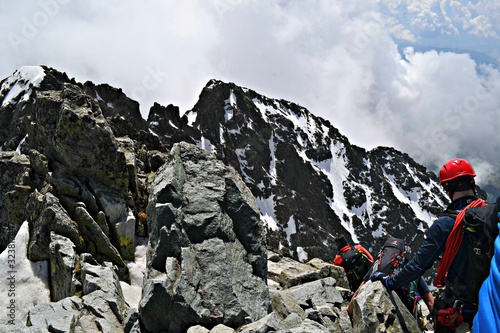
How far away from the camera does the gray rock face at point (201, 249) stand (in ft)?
44.4

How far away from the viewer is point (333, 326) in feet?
44.7

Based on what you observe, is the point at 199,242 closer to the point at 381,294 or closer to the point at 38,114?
the point at 381,294

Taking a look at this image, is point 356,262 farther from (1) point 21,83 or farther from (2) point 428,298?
(1) point 21,83

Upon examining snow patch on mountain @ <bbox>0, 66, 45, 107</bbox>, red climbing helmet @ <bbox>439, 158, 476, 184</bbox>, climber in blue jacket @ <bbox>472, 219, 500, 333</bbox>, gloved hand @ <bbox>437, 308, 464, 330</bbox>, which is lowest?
climber in blue jacket @ <bbox>472, 219, 500, 333</bbox>

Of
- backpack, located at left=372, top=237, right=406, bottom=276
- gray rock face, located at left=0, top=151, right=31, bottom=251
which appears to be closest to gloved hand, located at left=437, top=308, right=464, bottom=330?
backpack, located at left=372, top=237, right=406, bottom=276

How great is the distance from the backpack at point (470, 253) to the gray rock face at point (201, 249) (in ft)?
24.9

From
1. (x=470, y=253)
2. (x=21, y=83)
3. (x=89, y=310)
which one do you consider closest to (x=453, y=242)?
(x=470, y=253)

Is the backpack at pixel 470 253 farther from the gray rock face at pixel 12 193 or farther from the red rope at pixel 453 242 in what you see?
the gray rock face at pixel 12 193

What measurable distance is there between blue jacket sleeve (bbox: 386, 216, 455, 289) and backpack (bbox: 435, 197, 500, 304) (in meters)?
0.17

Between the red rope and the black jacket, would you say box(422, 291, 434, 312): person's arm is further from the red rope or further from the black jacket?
the red rope

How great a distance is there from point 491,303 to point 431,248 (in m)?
4.63

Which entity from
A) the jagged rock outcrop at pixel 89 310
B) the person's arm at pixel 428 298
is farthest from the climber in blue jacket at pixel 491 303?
the jagged rock outcrop at pixel 89 310

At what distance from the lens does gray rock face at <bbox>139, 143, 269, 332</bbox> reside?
44.4 feet

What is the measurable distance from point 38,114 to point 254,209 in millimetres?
16689
